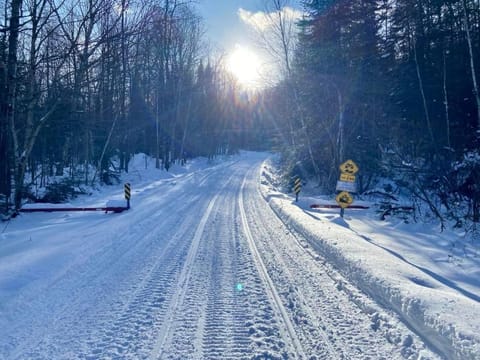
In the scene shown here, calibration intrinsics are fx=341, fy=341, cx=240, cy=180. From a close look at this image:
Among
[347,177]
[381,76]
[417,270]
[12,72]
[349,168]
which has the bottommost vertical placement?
[417,270]


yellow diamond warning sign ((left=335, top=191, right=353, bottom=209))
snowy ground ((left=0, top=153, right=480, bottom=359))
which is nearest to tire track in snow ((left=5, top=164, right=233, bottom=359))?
snowy ground ((left=0, top=153, right=480, bottom=359))

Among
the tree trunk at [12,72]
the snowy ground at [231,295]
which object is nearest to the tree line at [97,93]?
the tree trunk at [12,72]

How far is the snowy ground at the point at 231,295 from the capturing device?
3555mm

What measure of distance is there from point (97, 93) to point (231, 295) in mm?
21060

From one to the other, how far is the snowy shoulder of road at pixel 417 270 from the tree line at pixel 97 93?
661 centimetres

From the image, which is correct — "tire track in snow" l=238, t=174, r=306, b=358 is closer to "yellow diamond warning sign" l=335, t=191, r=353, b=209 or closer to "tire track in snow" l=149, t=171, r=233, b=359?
"tire track in snow" l=149, t=171, r=233, b=359

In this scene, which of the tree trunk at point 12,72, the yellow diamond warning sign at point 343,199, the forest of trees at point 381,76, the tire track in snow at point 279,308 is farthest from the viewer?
the forest of trees at point 381,76

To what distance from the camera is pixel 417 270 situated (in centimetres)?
578

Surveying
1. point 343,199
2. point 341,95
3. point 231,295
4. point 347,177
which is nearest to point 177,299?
point 231,295

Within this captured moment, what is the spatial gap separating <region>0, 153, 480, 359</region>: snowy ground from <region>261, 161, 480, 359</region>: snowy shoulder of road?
0.02 meters

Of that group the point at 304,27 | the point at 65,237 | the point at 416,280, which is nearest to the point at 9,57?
the point at 65,237

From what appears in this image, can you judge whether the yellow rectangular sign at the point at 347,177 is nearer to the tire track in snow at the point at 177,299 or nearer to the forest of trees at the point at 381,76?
the tire track in snow at the point at 177,299

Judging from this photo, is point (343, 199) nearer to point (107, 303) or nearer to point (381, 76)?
point (107, 303)

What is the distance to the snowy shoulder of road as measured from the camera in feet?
12.0
